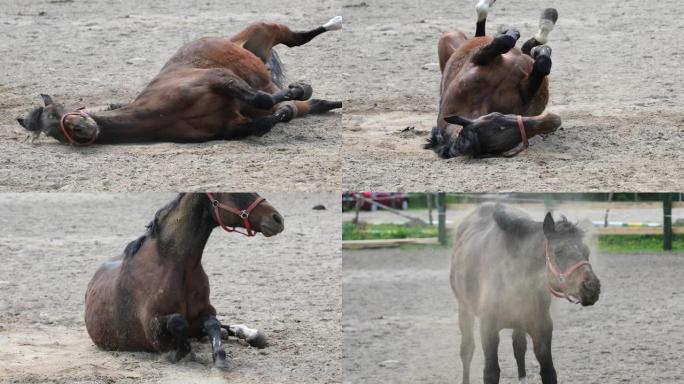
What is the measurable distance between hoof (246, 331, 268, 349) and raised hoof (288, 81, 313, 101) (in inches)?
91.3

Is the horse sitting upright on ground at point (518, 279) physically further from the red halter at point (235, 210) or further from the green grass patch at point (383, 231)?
the green grass patch at point (383, 231)

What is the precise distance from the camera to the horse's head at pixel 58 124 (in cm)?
830

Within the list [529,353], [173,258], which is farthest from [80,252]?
[529,353]

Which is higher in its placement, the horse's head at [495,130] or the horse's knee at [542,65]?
the horse's knee at [542,65]

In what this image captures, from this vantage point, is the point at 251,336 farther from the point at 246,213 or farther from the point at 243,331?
the point at 246,213

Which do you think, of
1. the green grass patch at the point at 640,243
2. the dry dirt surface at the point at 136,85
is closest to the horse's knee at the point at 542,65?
the green grass patch at the point at 640,243

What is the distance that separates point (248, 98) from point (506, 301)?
9.62 ft

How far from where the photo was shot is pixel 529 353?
22.7 feet

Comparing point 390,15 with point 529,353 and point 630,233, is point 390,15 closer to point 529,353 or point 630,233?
point 630,233

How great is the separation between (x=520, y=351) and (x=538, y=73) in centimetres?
232

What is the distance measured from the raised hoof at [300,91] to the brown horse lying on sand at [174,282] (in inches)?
85.6

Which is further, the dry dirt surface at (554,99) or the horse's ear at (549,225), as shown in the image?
the dry dirt surface at (554,99)

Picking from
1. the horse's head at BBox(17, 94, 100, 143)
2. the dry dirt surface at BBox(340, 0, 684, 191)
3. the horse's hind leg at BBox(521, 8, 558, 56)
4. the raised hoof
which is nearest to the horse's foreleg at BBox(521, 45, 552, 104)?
the dry dirt surface at BBox(340, 0, 684, 191)

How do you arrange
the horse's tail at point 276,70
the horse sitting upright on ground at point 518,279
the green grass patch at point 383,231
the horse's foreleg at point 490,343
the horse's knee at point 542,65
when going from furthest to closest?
the horse's tail at point 276,70 < the green grass patch at point 383,231 < the horse's knee at point 542,65 < the horse's foreleg at point 490,343 < the horse sitting upright on ground at point 518,279
